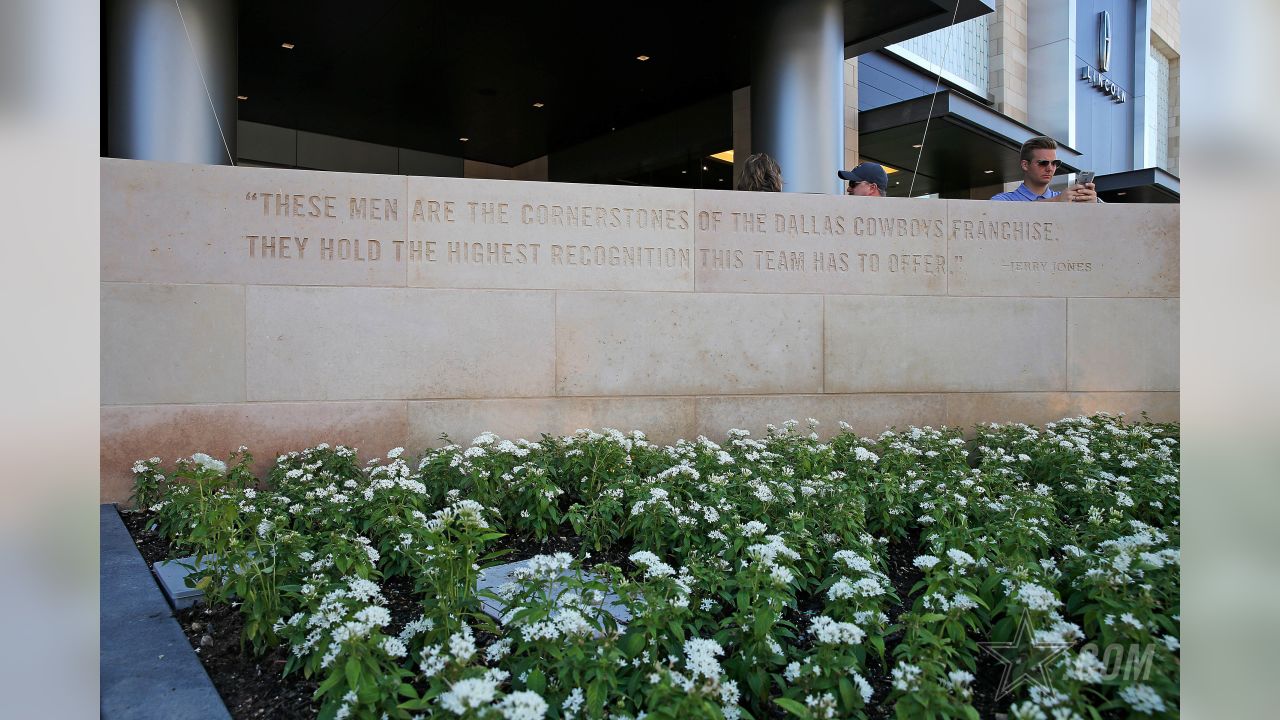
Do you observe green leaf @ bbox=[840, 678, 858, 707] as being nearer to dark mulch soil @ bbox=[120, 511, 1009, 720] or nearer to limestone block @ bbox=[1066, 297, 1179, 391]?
dark mulch soil @ bbox=[120, 511, 1009, 720]

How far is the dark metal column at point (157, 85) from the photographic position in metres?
7.77

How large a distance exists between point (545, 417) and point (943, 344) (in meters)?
3.35

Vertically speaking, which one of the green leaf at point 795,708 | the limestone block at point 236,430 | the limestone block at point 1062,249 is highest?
the limestone block at point 1062,249

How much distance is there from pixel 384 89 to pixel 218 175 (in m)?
9.27

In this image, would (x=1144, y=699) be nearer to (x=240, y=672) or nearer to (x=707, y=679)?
(x=707, y=679)

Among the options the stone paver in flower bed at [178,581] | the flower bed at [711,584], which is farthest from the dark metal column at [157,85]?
the stone paver in flower bed at [178,581]

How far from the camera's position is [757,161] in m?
6.80

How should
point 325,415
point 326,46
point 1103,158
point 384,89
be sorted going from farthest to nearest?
point 1103,158 → point 384,89 → point 326,46 → point 325,415

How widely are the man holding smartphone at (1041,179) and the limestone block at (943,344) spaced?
1.00 meters

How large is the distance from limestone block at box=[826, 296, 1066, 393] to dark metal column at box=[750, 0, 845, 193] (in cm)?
397

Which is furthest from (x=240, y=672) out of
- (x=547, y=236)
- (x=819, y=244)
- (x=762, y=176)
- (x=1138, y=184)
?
(x=1138, y=184)

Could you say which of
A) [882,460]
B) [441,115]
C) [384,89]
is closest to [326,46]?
[384,89]

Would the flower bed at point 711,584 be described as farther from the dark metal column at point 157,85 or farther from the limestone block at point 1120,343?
the dark metal column at point 157,85
